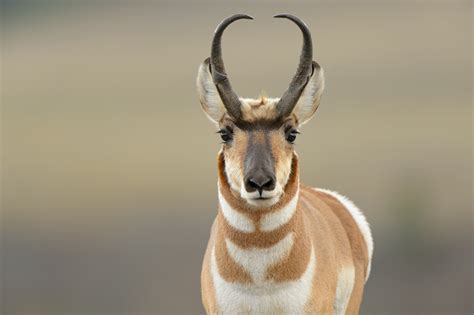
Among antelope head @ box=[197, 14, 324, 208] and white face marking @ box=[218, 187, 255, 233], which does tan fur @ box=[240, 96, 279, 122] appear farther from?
white face marking @ box=[218, 187, 255, 233]

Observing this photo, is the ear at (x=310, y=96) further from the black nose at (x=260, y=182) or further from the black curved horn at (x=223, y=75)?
the black nose at (x=260, y=182)

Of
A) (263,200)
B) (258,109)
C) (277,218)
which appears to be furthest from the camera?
(258,109)

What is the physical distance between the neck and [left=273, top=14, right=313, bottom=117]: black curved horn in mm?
537

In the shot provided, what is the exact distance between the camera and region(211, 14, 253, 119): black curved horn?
15273 millimetres

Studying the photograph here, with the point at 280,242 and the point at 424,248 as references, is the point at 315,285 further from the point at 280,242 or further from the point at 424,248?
the point at 424,248

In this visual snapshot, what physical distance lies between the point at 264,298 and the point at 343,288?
173cm

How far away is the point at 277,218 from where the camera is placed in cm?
1511

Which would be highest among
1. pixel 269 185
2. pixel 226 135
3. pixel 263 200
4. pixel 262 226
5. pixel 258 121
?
pixel 258 121

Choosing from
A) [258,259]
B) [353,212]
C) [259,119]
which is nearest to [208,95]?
[259,119]

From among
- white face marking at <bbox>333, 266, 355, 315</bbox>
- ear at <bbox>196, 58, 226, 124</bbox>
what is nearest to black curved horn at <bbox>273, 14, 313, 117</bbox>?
ear at <bbox>196, 58, 226, 124</bbox>

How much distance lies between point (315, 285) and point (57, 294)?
36225 millimetres

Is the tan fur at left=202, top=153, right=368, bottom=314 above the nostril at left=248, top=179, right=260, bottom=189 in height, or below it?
below

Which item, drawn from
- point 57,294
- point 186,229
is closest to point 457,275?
→ point 186,229

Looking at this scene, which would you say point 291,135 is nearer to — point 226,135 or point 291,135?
point 291,135
